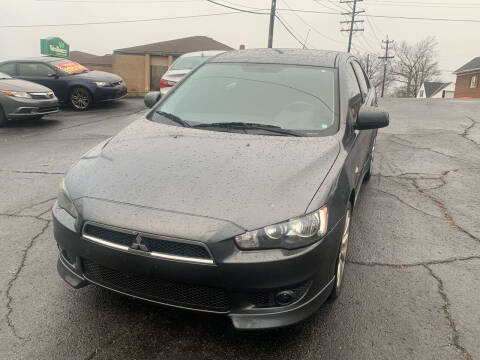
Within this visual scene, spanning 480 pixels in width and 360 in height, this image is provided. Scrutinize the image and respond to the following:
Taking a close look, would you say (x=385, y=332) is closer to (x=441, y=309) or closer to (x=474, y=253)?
(x=441, y=309)

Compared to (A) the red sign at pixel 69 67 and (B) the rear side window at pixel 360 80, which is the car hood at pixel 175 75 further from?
(B) the rear side window at pixel 360 80

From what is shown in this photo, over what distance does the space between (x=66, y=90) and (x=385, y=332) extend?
1174 centimetres

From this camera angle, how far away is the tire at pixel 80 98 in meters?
12.0

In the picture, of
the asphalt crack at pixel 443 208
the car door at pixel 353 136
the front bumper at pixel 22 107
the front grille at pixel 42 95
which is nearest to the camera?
the car door at pixel 353 136

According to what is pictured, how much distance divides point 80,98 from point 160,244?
11289 mm

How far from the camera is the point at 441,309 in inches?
109

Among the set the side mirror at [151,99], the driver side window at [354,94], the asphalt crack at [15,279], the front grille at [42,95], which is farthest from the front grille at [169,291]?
the front grille at [42,95]

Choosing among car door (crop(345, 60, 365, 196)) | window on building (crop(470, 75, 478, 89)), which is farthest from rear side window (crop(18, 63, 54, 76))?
window on building (crop(470, 75, 478, 89))

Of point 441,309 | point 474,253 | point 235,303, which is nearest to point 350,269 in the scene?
point 441,309

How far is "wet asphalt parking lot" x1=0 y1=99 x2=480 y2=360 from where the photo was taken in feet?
7.75

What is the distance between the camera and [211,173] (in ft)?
8.05

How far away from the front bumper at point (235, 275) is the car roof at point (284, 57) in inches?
79.2

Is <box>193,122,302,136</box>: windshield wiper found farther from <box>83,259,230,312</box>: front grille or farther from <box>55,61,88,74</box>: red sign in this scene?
<box>55,61,88,74</box>: red sign

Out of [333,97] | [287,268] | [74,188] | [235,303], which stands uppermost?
[333,97]
